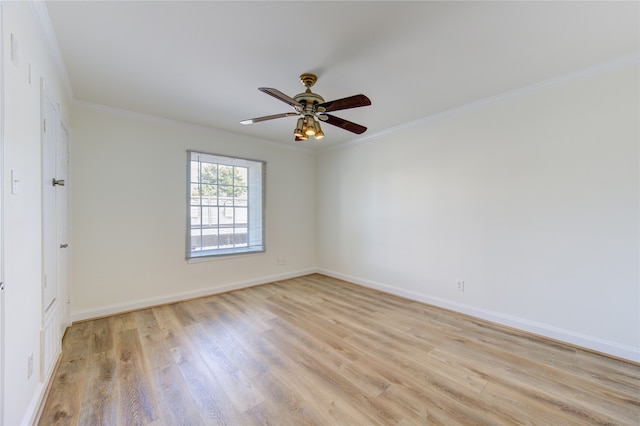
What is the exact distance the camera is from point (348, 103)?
2162mm

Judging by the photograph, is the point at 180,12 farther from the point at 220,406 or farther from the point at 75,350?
the point at 75,350

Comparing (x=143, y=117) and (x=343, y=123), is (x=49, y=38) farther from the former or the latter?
(x=343, y=123)

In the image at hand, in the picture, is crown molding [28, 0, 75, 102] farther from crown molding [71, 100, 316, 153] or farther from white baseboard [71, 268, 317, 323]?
white baseboard [71, 268, 317, 323]

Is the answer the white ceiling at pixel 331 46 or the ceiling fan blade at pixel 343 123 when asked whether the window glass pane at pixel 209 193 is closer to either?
the white ceiling at pixel 331 46

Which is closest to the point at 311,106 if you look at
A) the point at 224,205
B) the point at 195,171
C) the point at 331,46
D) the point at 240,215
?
the point at 331,46

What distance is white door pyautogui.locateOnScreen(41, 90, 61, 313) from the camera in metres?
1.91

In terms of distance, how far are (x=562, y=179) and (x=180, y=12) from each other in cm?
356

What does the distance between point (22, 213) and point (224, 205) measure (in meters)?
2.82

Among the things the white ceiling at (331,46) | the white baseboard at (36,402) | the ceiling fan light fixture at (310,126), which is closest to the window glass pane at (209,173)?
the white ceiling at (331,46)

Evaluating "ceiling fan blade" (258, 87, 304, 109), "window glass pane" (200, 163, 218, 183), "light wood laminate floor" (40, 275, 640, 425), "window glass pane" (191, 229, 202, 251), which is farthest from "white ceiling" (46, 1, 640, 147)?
"light wood laminate floor" (40, 275, 640, 425)

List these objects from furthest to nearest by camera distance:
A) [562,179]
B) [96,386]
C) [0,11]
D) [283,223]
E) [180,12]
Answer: [283,223] → [562,179] → [96,386] → [180,12] → [0,11]

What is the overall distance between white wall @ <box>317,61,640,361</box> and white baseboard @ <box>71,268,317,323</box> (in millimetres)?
2021

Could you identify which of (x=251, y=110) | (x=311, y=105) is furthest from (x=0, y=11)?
(x=251, y=110)

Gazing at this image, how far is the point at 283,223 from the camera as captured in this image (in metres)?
4.94
